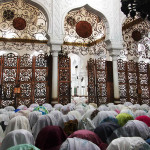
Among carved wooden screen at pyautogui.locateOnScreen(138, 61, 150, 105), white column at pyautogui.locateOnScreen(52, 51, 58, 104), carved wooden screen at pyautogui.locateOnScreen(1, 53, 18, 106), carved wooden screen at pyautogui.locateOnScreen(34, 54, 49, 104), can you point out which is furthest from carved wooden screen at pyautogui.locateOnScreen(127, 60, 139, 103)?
carved wooden screen at pyautogui.locateOnScreen(1, 53, 18, 106)

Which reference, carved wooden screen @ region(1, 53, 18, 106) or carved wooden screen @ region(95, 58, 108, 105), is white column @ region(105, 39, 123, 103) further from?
carved wooden screen @ region(1, 53, 18, 106)

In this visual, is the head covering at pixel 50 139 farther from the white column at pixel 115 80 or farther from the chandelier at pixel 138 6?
the white column at pixel 115 80

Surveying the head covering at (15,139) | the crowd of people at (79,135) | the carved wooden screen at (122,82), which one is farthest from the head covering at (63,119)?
the carved wooden screen at (122,82)

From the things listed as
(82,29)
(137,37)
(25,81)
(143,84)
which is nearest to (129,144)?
(25,81)

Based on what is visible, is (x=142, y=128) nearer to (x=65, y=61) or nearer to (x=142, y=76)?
(x=65, y=61)

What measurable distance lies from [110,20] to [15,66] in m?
3.79

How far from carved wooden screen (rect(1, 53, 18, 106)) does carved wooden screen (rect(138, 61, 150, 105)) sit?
4741 millimetres

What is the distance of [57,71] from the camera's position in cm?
599

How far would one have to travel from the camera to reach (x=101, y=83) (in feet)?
22.2

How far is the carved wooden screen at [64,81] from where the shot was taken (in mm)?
6180

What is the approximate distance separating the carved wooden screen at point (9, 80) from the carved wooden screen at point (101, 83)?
2.92 m

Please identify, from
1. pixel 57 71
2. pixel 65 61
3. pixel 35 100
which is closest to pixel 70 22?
pixel 65 61

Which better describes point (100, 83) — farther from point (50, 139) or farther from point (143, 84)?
point (50, 139)

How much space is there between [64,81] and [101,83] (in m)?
1.46
